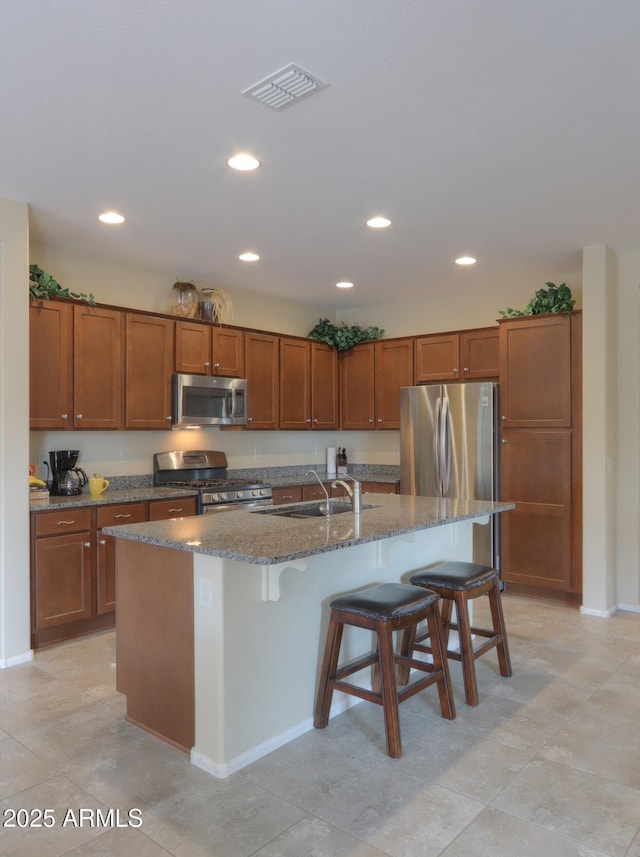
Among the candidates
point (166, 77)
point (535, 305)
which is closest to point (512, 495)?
point (535, 305)

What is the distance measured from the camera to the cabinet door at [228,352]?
5.27m

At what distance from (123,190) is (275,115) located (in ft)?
3.93

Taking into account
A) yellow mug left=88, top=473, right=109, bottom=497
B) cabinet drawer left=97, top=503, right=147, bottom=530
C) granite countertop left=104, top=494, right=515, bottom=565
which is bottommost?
cabinet drawer left=97, top=503, right=147, bottom=530

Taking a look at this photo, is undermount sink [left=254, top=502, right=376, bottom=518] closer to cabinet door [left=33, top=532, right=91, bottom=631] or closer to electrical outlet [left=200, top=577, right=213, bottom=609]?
electrical outlet [left=200, top=577, right=213, bottom=609]

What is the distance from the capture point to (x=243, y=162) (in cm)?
303

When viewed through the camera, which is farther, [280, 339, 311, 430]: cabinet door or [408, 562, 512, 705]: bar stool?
[280, 339, 311, 430]: cabinet door

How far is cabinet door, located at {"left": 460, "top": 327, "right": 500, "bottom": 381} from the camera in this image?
5.42 m

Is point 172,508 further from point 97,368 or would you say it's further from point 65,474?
point 97,368

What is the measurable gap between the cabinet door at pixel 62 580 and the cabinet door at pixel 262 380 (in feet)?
6.58

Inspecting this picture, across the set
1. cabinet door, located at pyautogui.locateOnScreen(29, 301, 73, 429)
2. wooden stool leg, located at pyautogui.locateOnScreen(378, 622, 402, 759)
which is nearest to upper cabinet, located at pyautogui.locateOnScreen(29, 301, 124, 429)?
cabinet door, located at pyautogui.locateOnScreen(29, 301, 73, 429)

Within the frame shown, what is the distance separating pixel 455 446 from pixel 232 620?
3.29 metres

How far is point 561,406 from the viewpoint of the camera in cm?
479

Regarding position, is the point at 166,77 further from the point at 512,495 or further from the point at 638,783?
the point at 512,495

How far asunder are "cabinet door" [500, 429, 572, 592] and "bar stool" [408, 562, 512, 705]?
1.62 m
